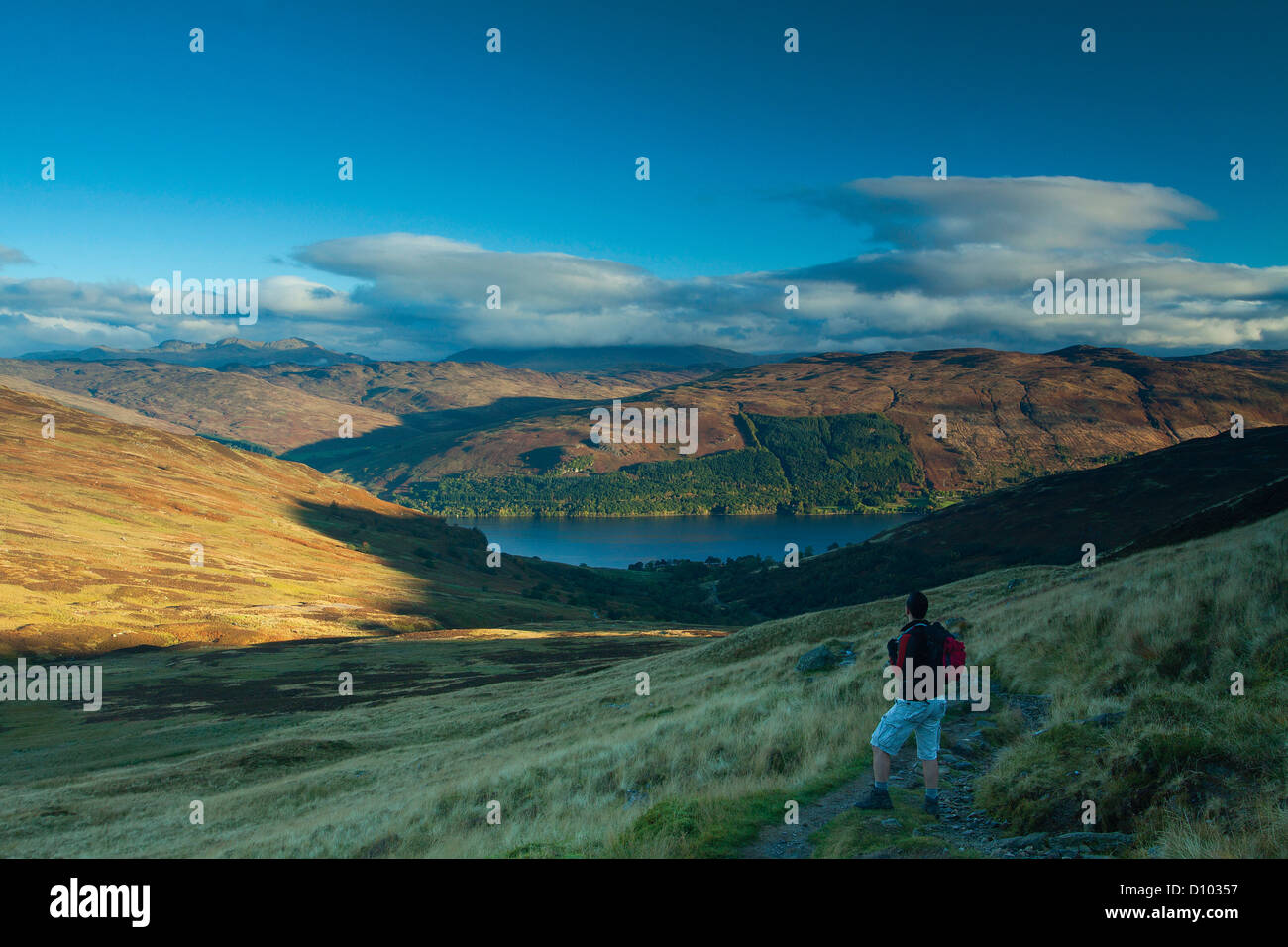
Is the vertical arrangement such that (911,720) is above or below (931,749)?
above

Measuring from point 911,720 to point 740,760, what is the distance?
4.58 m

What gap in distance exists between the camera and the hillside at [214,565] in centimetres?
7925

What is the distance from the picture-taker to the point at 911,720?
10586 mm

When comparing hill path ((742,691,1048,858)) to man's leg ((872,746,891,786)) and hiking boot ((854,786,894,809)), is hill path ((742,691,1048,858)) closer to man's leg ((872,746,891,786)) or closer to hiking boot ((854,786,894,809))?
hiking boot ((854,786,894,809))

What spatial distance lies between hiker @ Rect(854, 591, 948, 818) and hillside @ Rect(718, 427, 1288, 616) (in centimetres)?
13434

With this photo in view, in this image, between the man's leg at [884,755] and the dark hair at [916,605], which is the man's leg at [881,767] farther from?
the dark hair at [916,605]

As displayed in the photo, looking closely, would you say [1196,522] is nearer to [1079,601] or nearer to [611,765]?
[1079,601]

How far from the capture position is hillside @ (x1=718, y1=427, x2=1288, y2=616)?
135m

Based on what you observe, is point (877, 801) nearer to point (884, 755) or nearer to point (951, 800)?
point (884, 755)

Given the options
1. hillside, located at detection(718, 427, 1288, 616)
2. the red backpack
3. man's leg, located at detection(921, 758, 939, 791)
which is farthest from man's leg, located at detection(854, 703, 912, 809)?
hillside, located at detection(718, 427, 1288, 616)

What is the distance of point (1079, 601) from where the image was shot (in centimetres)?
1980

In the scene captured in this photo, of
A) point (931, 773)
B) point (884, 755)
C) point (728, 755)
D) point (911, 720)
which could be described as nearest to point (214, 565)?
point (728, 755)
